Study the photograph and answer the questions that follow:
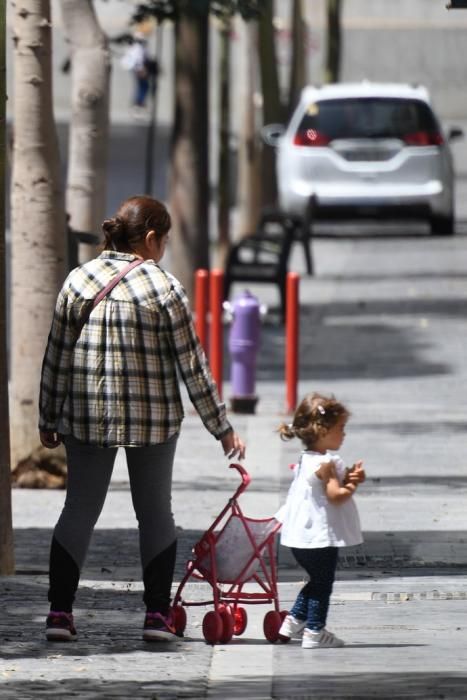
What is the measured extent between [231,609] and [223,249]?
16.1 meters

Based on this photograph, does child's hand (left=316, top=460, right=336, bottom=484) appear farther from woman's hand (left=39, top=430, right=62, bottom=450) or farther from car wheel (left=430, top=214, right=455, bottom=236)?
car wheel (left=430, top=214, right=455, bottom=236)

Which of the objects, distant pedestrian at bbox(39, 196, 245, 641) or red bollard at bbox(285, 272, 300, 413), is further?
red bollard at bbox(285, 272, 300, 413)

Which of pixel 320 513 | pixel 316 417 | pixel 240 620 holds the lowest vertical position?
pixel 240 620

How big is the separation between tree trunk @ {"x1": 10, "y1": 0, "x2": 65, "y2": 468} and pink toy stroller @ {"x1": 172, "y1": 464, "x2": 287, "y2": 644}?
3759 millimetres

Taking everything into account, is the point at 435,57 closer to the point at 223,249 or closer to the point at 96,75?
the point at 223,249

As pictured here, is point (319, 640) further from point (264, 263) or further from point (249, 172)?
point (249, 172)

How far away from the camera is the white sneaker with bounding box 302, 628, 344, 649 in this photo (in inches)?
276

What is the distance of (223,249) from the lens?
23.2 m

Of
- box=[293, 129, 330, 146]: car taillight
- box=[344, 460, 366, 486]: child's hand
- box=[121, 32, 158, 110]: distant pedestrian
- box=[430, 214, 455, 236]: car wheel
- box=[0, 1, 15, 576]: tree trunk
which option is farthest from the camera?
box=[121, 32, 158, 110]: distant pedestrian

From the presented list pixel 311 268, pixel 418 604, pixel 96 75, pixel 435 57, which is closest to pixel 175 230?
pixel 311 268

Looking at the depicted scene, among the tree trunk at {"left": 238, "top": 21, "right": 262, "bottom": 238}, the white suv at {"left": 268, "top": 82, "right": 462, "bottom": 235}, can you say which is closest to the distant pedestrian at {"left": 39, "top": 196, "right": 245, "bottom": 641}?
the white suv at {"left": 268, "top": 82, "right": 462, "bottom": 235}

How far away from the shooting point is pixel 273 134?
26.2 meters

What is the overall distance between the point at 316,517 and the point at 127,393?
76cm

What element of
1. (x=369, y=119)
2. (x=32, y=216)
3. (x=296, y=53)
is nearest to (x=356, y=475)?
(x=32, y=216)
